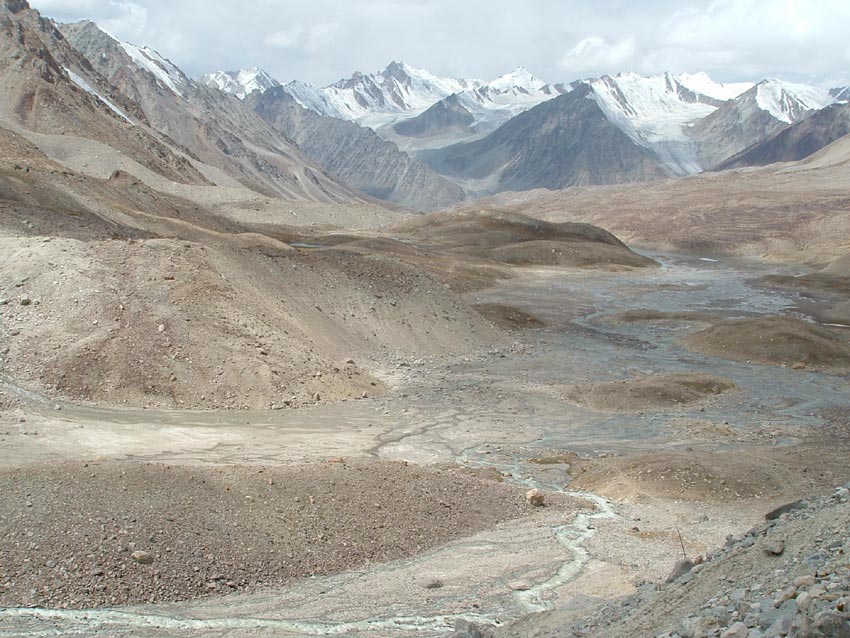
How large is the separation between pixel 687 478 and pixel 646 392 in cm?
974

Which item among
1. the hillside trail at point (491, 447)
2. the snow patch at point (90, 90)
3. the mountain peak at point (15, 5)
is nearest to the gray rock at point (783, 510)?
the hillside trail at point (491, 447)

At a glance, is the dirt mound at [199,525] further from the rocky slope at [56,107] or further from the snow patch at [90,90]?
the snow patch at [90,90]

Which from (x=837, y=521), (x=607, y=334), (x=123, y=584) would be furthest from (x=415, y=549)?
(x=607, y=334)

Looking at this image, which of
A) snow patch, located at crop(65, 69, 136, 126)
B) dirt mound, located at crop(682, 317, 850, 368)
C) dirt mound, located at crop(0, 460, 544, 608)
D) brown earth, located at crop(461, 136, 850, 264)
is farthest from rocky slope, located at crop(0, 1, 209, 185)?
dirt mound, located at crop(0, 460, 544, 608)

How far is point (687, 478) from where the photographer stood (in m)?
17.5

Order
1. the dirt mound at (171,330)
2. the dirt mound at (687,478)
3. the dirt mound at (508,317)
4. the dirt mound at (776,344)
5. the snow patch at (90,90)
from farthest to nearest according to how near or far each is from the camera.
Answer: the snow patch at (90,90), the dirt mound at (508,317), the dirt mound at (776,344), the dirt mound at (171,330), the dirt mound at (687,478)

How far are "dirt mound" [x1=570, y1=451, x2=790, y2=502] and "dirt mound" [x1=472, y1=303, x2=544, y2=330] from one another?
19941 millimetres

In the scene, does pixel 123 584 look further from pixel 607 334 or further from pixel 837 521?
pixel 607 334

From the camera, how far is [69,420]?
737 inches

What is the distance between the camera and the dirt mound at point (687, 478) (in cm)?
1703

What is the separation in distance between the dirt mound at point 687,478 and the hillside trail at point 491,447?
284mm

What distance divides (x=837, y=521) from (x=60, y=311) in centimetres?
1916

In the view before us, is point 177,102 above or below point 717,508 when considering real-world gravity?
above

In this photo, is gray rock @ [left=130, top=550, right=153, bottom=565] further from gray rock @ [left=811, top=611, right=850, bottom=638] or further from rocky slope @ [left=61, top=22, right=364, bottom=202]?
rocky slope @ [left=61, top=22, right=364, bottom=202]
